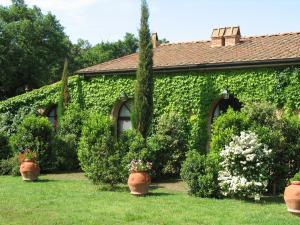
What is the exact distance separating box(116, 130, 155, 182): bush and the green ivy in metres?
3.51

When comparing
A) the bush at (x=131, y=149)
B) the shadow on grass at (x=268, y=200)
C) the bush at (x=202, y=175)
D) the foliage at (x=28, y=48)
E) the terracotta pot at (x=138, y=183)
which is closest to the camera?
the shadow on grass at (x=268, y=200)

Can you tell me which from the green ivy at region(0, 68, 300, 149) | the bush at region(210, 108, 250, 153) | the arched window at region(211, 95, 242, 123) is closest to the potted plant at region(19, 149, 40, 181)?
the green ivy at region(0, 68, 300, 149)

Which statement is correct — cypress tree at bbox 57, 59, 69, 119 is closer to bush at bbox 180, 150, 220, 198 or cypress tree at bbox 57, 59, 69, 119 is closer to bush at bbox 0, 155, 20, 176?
bush at bbox 0, 155, 20, 176

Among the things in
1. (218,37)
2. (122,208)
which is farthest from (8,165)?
(218,37)

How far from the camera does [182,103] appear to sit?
58.7 ft

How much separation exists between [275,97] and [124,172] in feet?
19.6

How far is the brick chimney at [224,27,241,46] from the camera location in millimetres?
19547

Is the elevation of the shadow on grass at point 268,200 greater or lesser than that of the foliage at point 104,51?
lesser

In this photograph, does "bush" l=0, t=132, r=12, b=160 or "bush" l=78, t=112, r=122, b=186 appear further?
"bush" l=0, t=132, r=12, b=160

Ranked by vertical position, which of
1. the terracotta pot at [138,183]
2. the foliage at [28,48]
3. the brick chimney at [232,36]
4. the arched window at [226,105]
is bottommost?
the terracotta pot at [138,183]

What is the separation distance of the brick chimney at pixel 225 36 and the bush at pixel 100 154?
8193 millimetres

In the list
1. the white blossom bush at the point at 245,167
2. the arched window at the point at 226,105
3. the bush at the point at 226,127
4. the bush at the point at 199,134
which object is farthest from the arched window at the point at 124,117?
the white blossom bush at the point at 245,167

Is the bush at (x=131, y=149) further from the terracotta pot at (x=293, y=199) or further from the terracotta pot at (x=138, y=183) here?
the terracotta pot at (x=293, y=199)

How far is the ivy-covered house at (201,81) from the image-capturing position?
51.6ft
